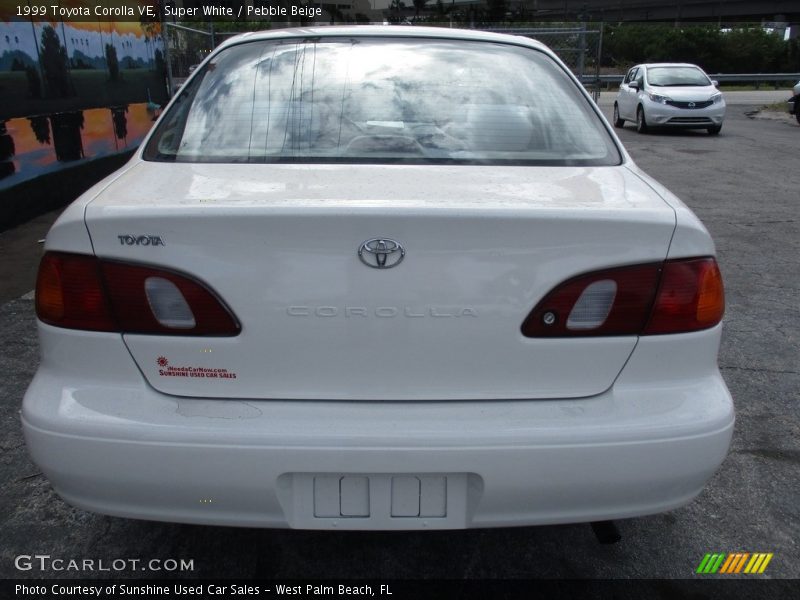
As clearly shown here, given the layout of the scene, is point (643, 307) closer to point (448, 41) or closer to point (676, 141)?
point (448, 41)

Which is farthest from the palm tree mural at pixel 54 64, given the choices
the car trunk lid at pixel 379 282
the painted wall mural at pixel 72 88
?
the car trunk lid at pixel 379 282

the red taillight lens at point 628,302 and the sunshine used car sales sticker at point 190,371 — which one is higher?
the red taillight lens at point 628,302

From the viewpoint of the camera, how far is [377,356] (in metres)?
1.79

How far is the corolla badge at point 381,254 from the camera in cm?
173

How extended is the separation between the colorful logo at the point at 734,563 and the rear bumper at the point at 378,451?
629 millimetres

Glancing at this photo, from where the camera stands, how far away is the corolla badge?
1.73 m

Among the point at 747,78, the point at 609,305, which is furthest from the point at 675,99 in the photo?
the point at 747,78

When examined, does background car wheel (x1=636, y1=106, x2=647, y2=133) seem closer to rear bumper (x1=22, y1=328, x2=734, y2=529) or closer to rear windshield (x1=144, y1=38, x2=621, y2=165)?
rear windshield (x1=144, y1=38, x2=621, y2=165)

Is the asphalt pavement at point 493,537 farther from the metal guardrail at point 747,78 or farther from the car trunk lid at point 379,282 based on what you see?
the metal guardrail at point 747,78

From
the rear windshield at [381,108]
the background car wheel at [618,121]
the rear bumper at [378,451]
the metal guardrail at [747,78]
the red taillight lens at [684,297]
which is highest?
the rear windshield at [381,108]

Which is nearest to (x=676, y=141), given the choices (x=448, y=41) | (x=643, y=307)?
(x=448, y=41)

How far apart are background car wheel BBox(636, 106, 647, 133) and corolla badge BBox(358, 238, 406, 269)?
51.6 ft

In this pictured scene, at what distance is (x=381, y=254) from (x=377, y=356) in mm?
252

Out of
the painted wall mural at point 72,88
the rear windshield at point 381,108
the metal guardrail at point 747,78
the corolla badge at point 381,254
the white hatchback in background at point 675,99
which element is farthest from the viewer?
the metal guardrail at point 747,78
